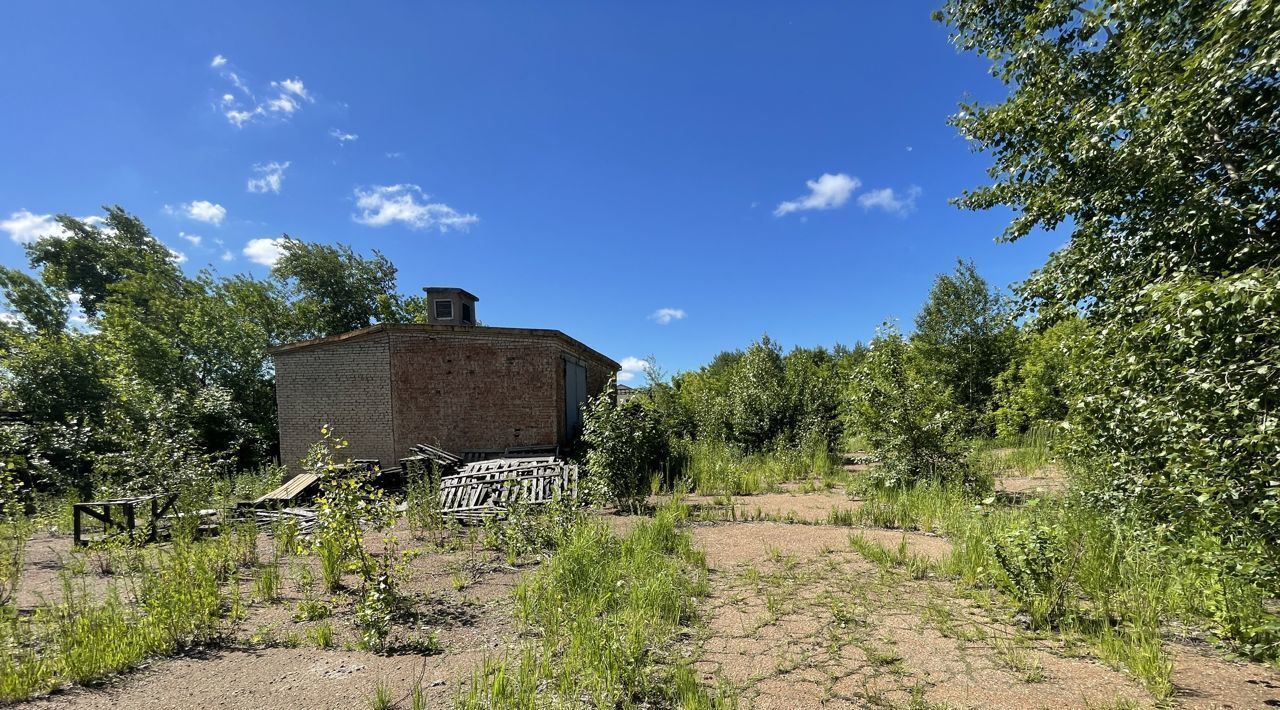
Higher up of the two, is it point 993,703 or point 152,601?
point 152,601

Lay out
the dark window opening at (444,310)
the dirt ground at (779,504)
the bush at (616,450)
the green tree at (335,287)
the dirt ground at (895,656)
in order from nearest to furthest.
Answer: the dirt ground at (895,656)
the dirt ground at (779,504)
the bush at (616,450)
the dark window opening at (444,310)
the green tree at (335,287)

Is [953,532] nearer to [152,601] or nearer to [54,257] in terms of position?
[152,601]

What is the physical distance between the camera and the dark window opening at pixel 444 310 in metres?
13.9

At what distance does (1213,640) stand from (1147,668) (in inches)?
27.8

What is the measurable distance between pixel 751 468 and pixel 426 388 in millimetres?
8343

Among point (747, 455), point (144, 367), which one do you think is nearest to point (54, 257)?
point (144, 367)

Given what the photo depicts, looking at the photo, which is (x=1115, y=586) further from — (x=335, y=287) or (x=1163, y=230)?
(x=335, y=287)

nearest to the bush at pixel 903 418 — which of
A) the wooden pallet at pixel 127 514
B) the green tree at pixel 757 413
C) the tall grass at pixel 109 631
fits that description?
the green tree at pixel 757 413

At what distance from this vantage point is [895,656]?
3232 mm

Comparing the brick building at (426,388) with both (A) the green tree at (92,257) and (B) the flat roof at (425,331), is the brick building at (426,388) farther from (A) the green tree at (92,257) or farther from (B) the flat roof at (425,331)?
(A) the green tree at (92,257)

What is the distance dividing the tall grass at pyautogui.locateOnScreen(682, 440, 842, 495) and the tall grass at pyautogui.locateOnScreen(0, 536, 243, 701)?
7518 millimetres

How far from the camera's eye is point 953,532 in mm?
5953

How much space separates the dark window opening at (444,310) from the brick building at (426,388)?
192cm

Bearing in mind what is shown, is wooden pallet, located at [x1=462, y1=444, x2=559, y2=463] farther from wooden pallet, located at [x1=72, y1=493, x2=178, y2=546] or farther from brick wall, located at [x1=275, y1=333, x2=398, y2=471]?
wooden pallet, located at [x1=72, y1=493, x2=178, y2=546]
